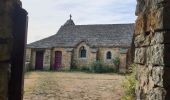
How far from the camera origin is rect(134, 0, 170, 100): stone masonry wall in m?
3.91

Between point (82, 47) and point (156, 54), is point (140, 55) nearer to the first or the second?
point (156, 54)

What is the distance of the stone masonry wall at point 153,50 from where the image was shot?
3.91 meters

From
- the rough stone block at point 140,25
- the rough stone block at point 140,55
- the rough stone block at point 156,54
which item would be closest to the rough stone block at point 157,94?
the rough stone block at point 156,54

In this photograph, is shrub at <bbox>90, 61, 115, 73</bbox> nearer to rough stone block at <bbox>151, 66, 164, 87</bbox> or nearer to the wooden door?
the wooden door

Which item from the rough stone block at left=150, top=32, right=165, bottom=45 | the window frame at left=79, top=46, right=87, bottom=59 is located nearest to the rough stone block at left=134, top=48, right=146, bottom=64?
the rough stone block at left=150, top=32, right=165, bottom=45

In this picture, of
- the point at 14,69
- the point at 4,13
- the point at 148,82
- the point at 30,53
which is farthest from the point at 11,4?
the point at 30,53

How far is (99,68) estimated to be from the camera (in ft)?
119

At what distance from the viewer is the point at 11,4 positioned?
12.1 feet

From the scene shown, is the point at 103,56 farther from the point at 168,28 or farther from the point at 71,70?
the point at 168,28

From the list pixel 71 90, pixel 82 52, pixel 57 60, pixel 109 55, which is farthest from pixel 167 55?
pixel 57 60

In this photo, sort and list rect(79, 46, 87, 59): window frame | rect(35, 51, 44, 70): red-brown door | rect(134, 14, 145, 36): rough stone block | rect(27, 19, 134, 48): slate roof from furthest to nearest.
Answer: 1. rect(35, 51, 44, 70): red-brown door
2. rect(79, 46, 87, 59): window frame
3. rect(27, 19, 134, 48): slate roof
4. rect(134, 14, 145, 36): rough stone block

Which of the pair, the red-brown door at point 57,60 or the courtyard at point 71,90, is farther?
the red-brown door at point 57,60

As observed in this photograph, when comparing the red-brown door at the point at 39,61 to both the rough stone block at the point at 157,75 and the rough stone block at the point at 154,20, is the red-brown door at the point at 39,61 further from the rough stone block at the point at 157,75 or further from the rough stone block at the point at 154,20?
the rough stone block at the point at 157,75

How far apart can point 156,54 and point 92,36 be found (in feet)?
116
